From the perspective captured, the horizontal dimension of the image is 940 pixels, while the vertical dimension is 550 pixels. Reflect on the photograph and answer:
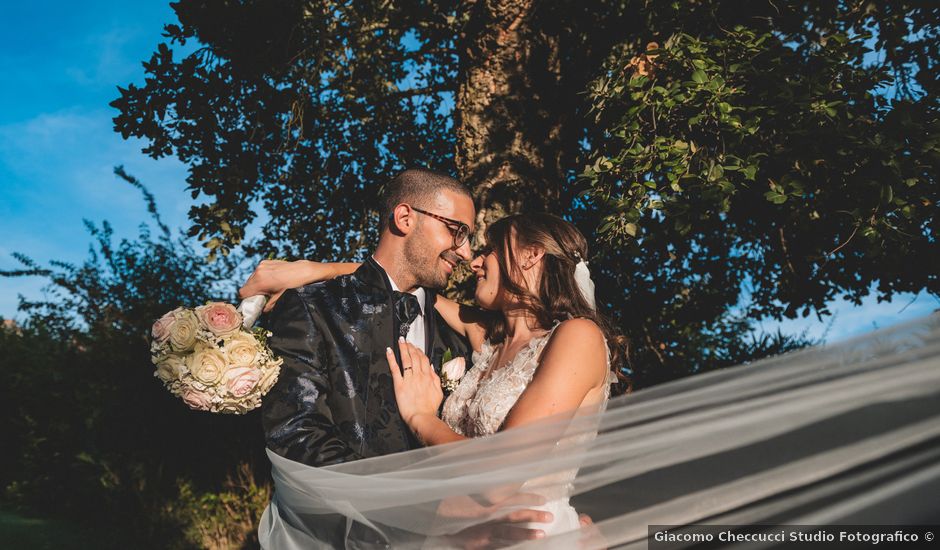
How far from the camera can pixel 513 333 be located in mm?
2865

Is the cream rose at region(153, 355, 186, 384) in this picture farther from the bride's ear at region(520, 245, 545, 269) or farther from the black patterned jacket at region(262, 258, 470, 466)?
the bride's ear at region(520, 245, 545, 269)

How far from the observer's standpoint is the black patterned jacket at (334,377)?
2404 mm

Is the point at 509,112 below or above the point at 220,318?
above

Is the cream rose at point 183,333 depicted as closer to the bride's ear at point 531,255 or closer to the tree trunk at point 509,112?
the bride's ear at point 531,255

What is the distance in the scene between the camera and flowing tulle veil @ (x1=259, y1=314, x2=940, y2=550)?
3.93 ft

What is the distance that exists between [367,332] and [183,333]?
0.83 metres

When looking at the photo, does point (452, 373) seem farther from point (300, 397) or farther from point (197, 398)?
point (197, 398)

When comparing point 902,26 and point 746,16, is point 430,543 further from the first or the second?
point 902,26

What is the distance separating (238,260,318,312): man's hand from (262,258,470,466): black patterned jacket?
0.08 m

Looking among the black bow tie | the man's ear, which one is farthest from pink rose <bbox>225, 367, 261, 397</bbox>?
the man's ear

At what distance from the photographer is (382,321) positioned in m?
2.80

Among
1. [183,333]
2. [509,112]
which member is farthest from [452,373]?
[509,112]

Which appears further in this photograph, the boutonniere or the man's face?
the man's face

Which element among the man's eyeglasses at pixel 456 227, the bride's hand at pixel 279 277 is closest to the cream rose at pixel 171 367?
the bride's hand at pixel 279 277
